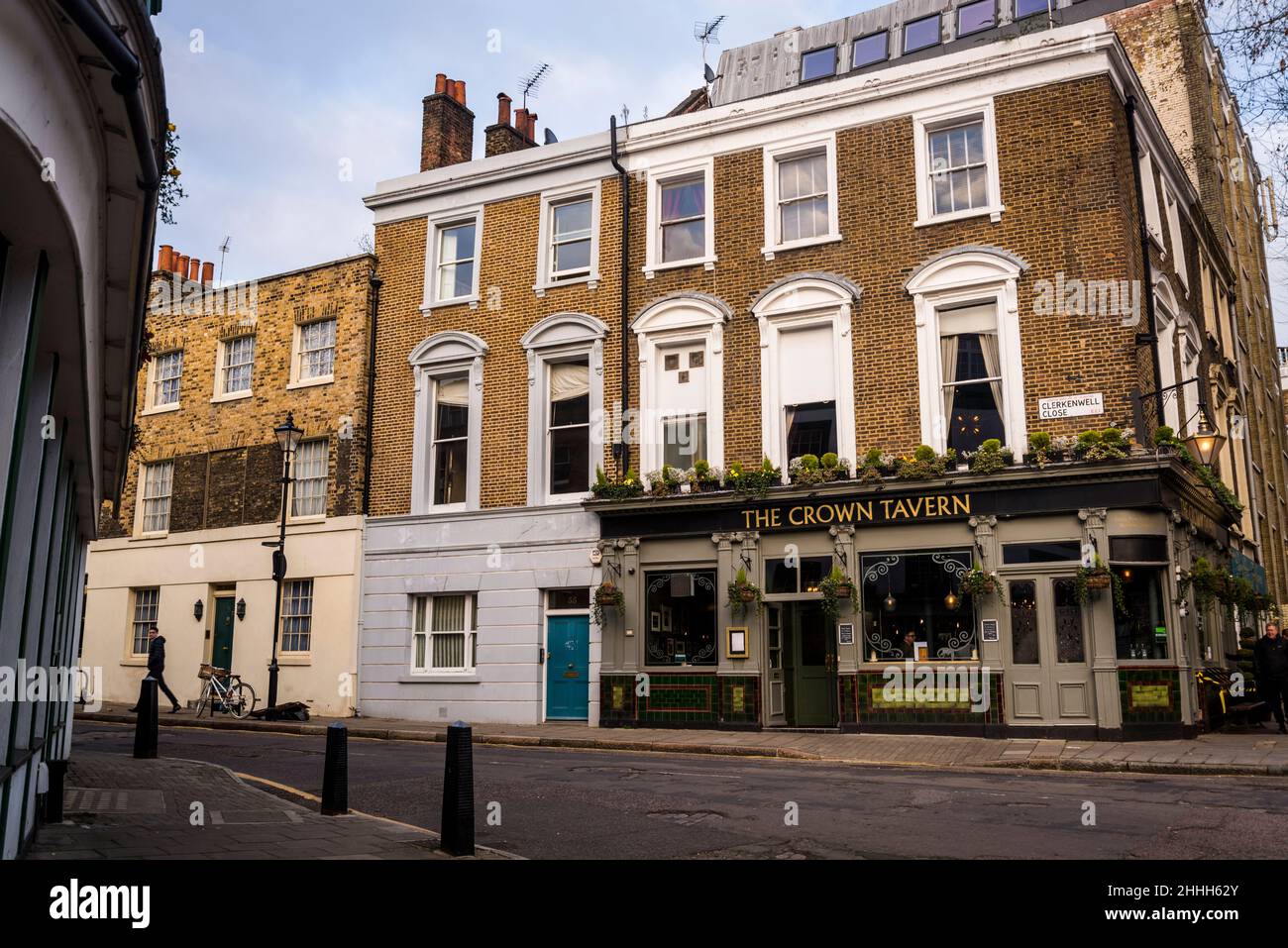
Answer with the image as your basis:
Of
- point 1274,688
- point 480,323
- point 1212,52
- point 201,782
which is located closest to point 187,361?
point 480,323

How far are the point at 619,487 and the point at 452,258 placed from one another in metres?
7.54

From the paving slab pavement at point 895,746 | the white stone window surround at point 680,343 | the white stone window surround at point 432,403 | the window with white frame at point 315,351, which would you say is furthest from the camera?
the window with white frame at point 315,351

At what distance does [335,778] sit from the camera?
30.7 ft

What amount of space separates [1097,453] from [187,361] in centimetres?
2223

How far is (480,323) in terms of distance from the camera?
23.0m

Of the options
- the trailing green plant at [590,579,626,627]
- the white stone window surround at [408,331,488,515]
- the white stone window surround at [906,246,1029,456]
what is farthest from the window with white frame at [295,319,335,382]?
the white stone window surround at [906,246,1029,456]

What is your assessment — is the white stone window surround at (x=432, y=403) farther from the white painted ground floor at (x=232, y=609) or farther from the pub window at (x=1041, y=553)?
the pub window at (x=1041, y=553)

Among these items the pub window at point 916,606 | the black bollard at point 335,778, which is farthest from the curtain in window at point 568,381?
the black bollard at point 335,778

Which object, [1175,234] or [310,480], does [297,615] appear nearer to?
[310,480]

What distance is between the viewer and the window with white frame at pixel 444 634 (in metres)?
22.3

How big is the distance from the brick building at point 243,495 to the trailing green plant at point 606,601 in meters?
6.26

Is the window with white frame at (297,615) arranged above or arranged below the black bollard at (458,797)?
above
